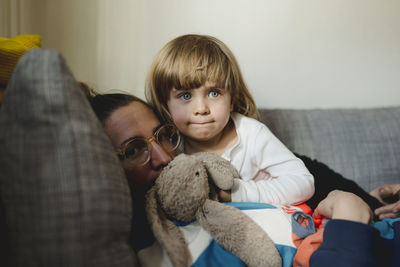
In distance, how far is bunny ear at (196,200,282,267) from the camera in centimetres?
58

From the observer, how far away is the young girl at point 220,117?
2.97ft

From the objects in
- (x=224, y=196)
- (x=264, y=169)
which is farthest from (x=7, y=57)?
(x=264, y=169)

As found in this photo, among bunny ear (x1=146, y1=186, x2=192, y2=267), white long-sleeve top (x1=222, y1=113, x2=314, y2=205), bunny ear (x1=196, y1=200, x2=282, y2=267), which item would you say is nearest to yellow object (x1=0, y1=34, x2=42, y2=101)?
bunny ear (x1=146, y1=186, x2=192, y2=267)

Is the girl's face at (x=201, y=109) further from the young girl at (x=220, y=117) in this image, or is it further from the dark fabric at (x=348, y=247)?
the dark fabric at (x=348, y=247)

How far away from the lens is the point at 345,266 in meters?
0.55

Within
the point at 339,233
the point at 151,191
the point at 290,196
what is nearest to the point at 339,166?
the point at 290,196

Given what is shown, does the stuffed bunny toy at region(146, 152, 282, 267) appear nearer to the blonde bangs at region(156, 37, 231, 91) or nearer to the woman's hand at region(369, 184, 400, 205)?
the blonde bangs at region(156, 37, 231, 91)

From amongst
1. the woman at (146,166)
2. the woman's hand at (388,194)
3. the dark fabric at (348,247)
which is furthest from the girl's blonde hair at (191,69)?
the woman's hand at (388,194)

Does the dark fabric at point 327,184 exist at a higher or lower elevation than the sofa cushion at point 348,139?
lower

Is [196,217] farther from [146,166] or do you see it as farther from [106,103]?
[106,103]

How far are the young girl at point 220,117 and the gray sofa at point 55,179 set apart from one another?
47cm

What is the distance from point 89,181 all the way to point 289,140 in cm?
103

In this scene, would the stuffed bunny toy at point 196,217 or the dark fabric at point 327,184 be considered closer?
the stuffed bunny toy at point 196,217

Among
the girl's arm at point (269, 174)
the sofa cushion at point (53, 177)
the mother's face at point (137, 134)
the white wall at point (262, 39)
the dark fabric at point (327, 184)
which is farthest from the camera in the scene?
the white wall at point (262, 39)
